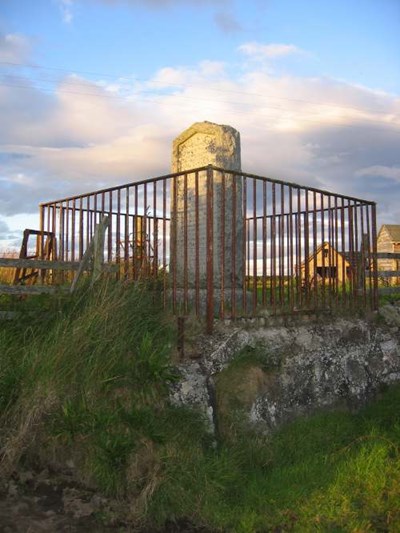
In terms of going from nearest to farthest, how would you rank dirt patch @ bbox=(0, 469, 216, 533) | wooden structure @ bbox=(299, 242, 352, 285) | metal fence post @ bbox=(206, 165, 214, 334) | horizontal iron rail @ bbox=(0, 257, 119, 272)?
dirt patch @ bbox=(0, 469, 216, 533)
metal fence post @ bbox=(206, 165, 214, 334)
horizontal iron rail @ bbox=(0, 257, 119, 272)
wooden structure @ bbox=(299, 242, 352, 285)

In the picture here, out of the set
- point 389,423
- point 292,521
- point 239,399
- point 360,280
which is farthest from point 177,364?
point 360,280

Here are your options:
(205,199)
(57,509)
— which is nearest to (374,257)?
(205,199)

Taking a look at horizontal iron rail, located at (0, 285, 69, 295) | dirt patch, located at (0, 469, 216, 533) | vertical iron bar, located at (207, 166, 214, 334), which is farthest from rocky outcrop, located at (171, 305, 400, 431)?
horizontal iron rail, located at (0, 285, 69, 295)

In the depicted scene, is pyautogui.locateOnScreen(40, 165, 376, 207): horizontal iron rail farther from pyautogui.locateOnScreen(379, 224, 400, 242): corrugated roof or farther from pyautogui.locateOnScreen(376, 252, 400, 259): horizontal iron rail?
pyautogui.locateOnScreen(379, 224, 400, 242): corrugated roof

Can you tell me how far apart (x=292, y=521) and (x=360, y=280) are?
4.97 metres

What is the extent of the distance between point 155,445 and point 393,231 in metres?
35.3

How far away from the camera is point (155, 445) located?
14.3ft

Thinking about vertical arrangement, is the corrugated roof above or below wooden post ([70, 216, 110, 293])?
above

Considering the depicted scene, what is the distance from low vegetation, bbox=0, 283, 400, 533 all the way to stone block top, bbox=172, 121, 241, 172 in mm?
2806

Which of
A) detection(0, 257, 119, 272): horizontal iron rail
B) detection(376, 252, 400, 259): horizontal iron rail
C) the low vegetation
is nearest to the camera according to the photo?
the low vegetation

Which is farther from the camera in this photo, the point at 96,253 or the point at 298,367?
the point at 96,253

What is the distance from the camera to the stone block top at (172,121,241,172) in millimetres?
7484

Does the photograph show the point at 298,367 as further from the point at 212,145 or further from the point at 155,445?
the point at 212,145

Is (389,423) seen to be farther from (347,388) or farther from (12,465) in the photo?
(12,465)
